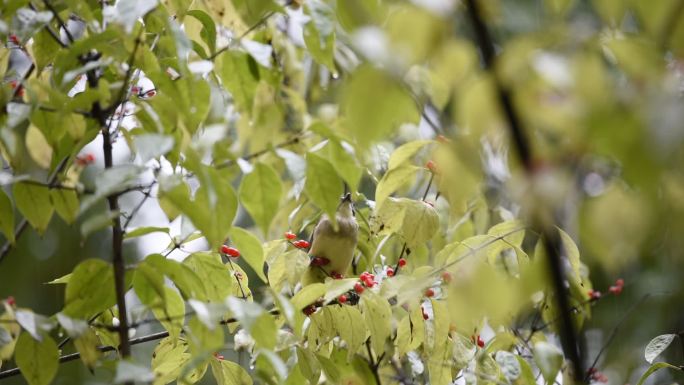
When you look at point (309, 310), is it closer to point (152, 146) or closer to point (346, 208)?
point (346, 208)

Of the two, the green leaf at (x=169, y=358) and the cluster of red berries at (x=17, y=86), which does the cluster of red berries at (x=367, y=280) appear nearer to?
the green leaf at (x=169, y=358)

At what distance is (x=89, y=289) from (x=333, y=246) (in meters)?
0.44

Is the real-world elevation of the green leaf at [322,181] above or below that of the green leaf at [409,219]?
above

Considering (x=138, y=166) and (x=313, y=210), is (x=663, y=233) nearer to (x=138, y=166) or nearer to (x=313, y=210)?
(x=138, y=166)

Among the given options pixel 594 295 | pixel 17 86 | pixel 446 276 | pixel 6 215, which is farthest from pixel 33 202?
pixel 594 295

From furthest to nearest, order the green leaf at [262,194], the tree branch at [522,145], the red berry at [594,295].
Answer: the red berry at [594,295], the green leaf at [262,194], the tree branch at [522,145]

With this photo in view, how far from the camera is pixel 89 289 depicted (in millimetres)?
730

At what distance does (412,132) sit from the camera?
1.47 metres

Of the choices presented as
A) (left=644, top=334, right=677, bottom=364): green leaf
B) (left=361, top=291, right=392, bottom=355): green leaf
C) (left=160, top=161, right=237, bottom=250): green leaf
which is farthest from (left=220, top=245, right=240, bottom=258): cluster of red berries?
(left=644, top=334, right=677, bottom=364): green leaf

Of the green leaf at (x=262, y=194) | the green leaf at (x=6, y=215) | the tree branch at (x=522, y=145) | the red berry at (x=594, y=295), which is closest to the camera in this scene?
the tree branch at (x=522, y=145)

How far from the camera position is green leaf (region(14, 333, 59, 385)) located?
772 millimetres

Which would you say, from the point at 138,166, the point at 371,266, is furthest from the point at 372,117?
the point at 371,266

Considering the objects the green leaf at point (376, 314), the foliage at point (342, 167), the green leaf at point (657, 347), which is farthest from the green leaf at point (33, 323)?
the green leaf at point (657, 347)

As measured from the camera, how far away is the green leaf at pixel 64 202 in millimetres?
830
